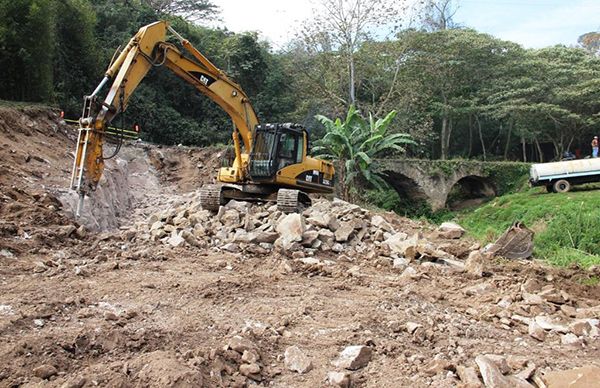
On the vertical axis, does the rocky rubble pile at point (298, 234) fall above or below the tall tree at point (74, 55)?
below

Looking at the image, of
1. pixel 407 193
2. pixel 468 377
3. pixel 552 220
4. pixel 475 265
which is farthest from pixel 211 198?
pixel 407 193

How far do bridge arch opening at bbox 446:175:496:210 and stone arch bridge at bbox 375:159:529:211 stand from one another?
0.35 m

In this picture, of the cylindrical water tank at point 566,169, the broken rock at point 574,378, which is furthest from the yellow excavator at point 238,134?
the cylindrical water tank at point 566,169

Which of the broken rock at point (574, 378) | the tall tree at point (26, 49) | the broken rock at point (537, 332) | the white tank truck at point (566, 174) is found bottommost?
the broken rock at point (537, 332)

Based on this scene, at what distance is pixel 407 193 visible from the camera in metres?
24.5

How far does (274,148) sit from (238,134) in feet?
4.40

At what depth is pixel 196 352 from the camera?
11.5ft

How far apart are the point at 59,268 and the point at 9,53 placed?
33.7ft

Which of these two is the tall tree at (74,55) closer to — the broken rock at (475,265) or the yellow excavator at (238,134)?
the yellow excavator at (238,134)

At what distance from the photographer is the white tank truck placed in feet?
60.4

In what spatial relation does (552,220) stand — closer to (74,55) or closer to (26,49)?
(26,49)

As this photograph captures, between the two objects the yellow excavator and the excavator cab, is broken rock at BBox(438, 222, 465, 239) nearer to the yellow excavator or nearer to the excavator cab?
the yellow excavator

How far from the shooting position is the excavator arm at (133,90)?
7418mm

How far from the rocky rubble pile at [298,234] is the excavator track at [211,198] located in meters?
0.14
